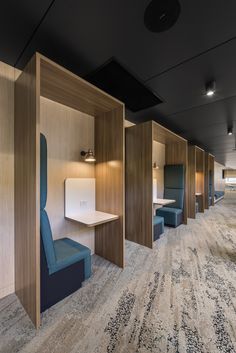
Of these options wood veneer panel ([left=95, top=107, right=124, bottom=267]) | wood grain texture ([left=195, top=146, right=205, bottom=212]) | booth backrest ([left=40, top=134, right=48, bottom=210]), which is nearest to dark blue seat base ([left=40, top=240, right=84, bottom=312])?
booth backrest ([left=40, top=134, right=48, bottom=210])

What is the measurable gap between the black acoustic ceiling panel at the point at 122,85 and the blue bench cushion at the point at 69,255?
2.32 metres

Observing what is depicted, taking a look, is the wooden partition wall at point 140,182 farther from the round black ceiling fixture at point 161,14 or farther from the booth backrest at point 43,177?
the booth backrest at point 43,177

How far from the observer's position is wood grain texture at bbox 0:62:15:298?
6.31 feet

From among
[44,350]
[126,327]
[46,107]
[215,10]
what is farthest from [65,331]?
[215,10]

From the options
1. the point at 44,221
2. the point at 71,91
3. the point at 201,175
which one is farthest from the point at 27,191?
the point at 201,175

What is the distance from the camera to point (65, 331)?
149 cm

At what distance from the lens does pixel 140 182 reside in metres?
3.46

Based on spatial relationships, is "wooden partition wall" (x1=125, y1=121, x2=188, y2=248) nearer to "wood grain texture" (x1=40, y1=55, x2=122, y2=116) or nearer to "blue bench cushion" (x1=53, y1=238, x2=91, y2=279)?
"wood grain texture" (x1=40, y1=55, x2=122, y2=116)

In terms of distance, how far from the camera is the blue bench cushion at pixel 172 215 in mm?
4426

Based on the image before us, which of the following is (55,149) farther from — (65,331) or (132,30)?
(65,331)

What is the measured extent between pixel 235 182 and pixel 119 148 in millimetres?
19841

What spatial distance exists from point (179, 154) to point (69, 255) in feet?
13.5

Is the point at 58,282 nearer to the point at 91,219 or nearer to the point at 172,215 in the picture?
the point at 91,219

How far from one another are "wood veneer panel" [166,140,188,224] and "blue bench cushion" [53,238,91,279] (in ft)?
11.7
